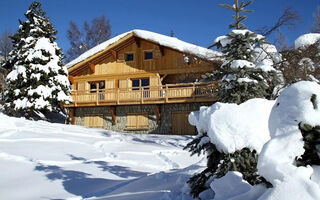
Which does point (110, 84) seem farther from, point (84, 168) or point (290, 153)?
point (290, 153)

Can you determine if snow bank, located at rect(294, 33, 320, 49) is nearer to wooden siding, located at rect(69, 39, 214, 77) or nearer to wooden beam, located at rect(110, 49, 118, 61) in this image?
wooden siding, located at rect(69, 39, 214, 77)

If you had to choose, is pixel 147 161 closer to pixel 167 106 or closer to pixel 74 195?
pixel 74 195

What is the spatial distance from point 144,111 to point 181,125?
311 cm

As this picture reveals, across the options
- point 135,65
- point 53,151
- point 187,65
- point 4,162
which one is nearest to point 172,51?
point 187,65

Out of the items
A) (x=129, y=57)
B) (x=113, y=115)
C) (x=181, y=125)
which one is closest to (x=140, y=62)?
(x=129, y=57)

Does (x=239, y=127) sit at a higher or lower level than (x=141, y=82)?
lower

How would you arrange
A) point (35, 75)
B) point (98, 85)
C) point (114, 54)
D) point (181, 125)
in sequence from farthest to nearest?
point (98, 85) < point (114, 54) < point (35, 75) < point (181, 125)

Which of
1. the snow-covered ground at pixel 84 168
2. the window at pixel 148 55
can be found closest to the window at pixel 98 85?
the window at pixel 148 55

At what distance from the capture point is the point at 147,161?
9.38m

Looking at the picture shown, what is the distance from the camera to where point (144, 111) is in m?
19.8

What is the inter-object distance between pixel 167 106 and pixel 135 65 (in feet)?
16.3

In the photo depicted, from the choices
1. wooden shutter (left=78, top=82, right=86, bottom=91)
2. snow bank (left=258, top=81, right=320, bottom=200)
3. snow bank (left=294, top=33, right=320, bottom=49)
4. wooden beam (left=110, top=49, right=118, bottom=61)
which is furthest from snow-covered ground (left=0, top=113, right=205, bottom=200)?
wooden beam (left=110, top=49, right=118, bottom=61)

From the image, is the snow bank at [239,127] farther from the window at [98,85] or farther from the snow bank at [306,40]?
the window at [98,85]

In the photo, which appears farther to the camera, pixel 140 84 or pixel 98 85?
pixel 98 85
